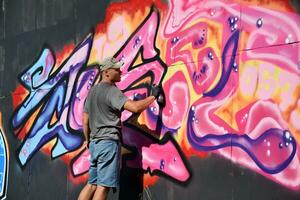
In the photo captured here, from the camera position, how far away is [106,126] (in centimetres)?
595

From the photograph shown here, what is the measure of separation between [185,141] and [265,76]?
116 cm

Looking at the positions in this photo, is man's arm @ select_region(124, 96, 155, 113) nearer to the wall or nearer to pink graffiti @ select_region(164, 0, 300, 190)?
the wall

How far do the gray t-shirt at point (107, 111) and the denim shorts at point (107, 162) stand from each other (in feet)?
0.26

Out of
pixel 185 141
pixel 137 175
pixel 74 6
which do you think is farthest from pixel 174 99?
pixel 74 6

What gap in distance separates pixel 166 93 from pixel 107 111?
0.69 metres

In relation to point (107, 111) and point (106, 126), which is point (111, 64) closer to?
point (107, 111)

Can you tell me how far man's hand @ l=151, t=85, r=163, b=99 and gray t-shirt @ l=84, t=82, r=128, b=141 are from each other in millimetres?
343

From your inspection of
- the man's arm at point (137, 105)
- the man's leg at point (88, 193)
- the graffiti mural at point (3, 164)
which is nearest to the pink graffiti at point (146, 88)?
the man's arm at point (137, 105)

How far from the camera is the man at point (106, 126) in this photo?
19.2 feet

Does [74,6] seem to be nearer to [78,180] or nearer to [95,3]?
[95,3]

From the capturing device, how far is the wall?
521cm

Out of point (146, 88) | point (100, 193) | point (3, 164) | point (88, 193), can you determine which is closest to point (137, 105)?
point (146, 88)

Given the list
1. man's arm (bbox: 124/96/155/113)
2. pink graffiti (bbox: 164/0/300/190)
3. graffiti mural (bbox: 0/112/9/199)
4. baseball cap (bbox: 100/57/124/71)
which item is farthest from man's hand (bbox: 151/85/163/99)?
graffiti mural (bbox: 0/112/9/199)

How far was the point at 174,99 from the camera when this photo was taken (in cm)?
605
